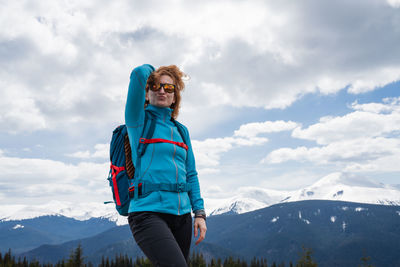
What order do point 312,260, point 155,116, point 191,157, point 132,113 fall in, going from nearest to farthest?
point 132,113, point 155,116, point 191,157, point 312,260

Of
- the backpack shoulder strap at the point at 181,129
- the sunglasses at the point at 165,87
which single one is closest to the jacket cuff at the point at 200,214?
the backpack shoulder strap at the point at 181,129

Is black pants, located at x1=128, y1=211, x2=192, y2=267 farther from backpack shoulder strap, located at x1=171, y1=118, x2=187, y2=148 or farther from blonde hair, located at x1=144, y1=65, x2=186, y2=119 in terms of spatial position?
blonde hair, located at x1=144, y1=65, x2=186, y2=119

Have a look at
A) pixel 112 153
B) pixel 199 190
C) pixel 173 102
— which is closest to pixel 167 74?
pixel 173 102

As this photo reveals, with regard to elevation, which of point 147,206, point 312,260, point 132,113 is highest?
point 132,113

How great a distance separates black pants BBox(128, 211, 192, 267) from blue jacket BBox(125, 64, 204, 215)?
90 millimetres

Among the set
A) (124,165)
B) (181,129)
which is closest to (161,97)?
(181,129)

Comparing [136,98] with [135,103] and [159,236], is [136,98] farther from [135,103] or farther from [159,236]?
[159,236]

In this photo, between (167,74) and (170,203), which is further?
(167,74)

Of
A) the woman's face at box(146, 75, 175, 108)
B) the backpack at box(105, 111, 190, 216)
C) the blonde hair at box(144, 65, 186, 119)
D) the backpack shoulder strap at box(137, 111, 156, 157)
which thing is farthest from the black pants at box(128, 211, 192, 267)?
the blonde hair at box(144, 65, 186, 119)

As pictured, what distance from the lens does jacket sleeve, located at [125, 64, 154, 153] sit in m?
4.07

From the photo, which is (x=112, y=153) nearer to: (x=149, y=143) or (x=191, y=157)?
(x=149, y=143)

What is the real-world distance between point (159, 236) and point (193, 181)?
1180 millimetres

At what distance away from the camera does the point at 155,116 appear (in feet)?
14.7

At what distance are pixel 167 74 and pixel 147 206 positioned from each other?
182cm
